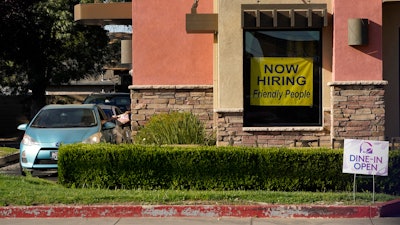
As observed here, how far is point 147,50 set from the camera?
15.8m

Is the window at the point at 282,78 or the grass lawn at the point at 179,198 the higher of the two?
the window at the point at 282,78

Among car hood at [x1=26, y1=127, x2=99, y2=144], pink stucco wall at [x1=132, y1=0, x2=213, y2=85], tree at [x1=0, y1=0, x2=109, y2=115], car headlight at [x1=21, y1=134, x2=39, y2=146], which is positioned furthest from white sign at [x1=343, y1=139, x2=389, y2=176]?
tree at [x1=0, y1=0, x2=109, y2=115]

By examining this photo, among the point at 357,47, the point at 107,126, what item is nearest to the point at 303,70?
the point at 357,47

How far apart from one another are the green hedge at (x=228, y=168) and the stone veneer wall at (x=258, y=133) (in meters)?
2.53

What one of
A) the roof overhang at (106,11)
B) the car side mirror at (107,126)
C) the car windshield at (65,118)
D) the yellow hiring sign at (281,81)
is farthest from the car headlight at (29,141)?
the yellow hiring sign at (281,81)

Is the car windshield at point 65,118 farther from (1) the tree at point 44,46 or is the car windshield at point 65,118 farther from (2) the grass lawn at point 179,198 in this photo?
(1) the tree at point 44,46

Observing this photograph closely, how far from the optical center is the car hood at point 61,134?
14.4 meters

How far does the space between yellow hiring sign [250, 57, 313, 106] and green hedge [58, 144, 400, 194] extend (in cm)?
291

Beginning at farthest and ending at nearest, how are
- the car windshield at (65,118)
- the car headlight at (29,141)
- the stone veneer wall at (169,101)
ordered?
1. the stone veneer wall at (169,101)
2. the car windshield at (65,118)
3. the car headlight at (29,141)

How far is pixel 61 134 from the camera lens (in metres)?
14.6

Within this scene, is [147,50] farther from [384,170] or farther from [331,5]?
[384,170]

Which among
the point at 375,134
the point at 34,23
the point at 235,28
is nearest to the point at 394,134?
the point at 375,134

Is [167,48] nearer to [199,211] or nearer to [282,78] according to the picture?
[282,78]

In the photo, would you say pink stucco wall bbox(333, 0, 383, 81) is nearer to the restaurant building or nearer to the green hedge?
the restaurant building
